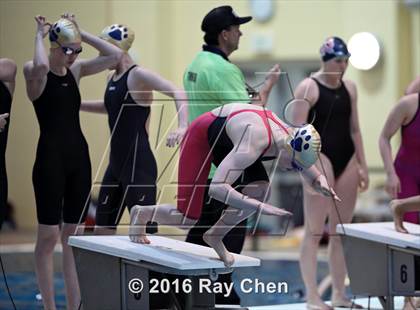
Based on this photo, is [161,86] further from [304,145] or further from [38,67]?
[304,145]

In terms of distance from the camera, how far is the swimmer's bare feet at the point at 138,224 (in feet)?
19.0

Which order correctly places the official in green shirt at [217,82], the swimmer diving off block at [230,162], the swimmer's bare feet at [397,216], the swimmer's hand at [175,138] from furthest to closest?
the swimmer's bare feet at [397,216], the official in green shirt at [217,82], the swimmer's hand at [175,138], the swimmer diving off block at [230,162]

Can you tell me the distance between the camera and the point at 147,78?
21.3ft

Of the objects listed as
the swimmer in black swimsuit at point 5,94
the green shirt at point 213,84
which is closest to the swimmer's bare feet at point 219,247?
the green shirt at point 213,84

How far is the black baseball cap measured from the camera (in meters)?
6.43

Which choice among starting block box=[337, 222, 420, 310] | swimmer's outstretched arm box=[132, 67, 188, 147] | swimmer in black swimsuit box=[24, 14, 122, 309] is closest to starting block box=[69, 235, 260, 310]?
swimmer in black swimsuit box=[24, 14, 122, 309]

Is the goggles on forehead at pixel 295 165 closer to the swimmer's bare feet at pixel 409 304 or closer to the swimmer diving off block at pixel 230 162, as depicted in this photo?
the swimmer diving off block at pixel 230 162

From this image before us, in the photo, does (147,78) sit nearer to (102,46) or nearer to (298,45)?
(102,46)

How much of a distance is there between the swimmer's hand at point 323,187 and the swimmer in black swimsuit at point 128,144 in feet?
3.60

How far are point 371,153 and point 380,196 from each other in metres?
0.81

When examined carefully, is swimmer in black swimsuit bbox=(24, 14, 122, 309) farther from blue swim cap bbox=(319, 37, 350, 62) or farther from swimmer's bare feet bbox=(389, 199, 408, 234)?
swimmer's bare feet bbox=(389, 199, 408, 234)

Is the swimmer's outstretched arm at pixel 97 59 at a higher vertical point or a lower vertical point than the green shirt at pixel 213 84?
higher

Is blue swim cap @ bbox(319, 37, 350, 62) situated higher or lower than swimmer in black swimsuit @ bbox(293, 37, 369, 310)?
higher

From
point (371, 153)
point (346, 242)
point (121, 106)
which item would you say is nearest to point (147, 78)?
point (121, 106)
